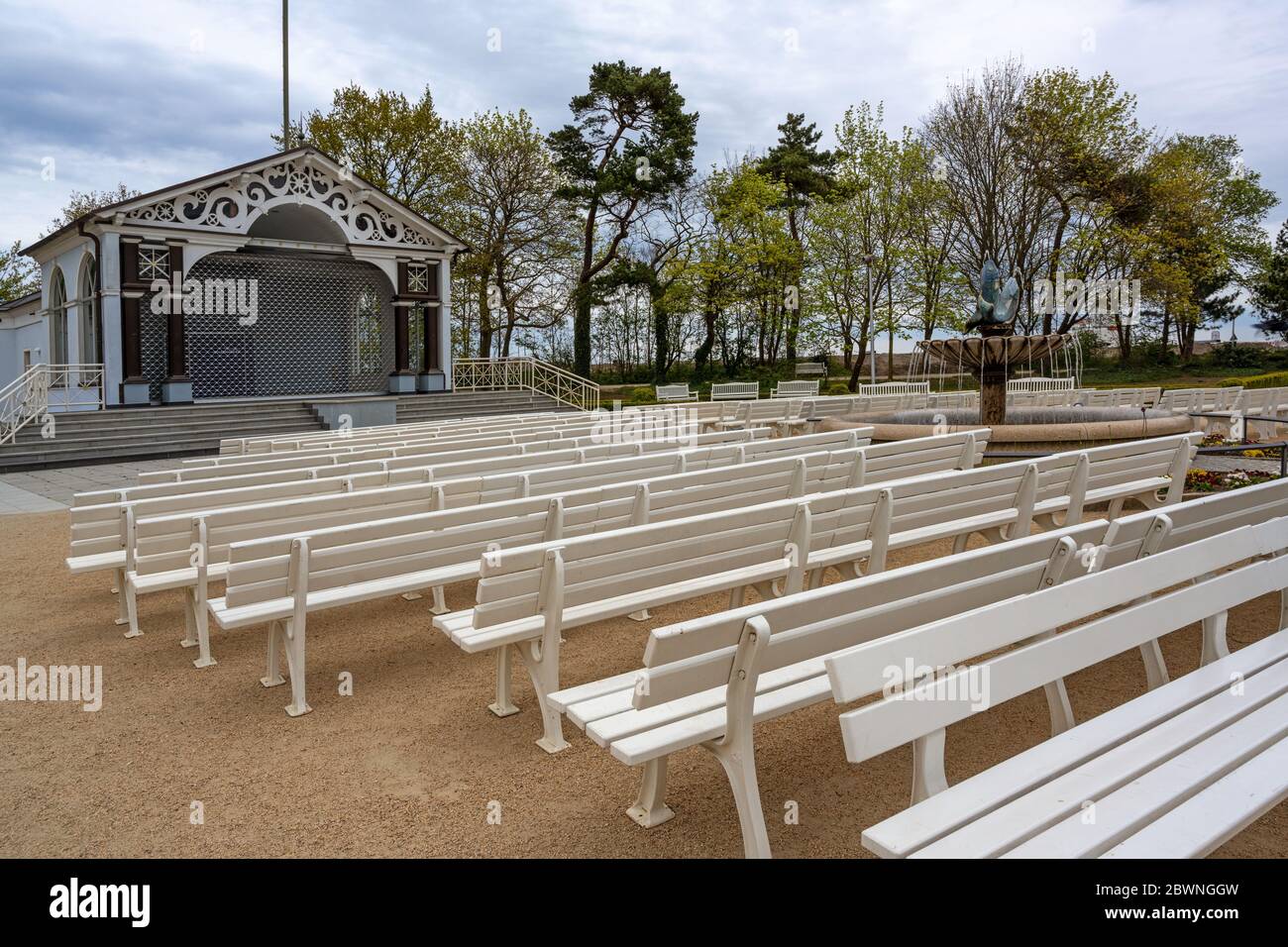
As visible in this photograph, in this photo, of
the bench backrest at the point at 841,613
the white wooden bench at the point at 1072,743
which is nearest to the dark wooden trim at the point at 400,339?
the bench backrest at the point at 841,613

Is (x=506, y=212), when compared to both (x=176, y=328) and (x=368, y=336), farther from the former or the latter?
(x=176, y=328)

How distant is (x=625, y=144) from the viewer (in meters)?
37.5

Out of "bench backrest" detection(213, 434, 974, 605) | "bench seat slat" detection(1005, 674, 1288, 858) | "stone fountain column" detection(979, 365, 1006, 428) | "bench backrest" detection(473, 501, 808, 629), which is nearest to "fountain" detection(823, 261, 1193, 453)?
Result: "stone fountain column" detection(979, 365, 1006, 428)

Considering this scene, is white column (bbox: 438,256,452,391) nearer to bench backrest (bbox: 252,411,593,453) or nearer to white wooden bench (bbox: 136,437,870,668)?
bench backrest (bbox: 252,411,593,453)

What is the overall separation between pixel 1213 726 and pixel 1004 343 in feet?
34.2

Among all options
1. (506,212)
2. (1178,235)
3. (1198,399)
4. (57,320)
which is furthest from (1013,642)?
(1178,235)

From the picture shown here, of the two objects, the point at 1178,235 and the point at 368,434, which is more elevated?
the point at 1178,235

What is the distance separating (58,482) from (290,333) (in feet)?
42.1

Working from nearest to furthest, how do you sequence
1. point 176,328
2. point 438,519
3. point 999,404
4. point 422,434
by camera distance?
1. point 438,519
2. point 422,434
3. point 999,404
4. point 176,328

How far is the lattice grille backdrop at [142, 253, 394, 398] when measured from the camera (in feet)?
82.7

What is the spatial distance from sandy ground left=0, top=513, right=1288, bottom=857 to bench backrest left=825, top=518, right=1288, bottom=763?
78 centimetres
